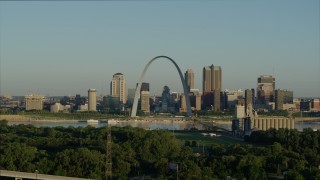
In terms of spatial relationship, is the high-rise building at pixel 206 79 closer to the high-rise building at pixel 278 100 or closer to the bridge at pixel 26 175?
the high-rise building at pixel 278 100

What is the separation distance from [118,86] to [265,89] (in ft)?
84.2

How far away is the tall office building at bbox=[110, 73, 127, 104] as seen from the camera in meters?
107

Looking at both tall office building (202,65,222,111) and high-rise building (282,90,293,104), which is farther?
tall office building (202,65,222,111)

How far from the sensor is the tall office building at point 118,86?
351 feet

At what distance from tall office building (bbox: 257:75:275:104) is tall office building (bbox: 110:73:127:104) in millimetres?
21942

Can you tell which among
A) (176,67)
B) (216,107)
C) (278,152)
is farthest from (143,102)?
(278,152)

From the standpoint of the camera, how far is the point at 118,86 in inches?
4341

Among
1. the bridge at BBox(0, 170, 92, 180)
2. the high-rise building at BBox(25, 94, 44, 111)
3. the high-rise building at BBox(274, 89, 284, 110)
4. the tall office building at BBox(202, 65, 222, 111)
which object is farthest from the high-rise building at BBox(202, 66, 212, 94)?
the bridge at BBox(0, 170, 92, 180)

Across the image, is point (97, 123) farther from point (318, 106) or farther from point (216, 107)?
point (318, 106)

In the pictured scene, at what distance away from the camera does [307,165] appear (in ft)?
79.0

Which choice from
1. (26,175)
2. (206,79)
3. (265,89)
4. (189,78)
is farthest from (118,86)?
(26,175)

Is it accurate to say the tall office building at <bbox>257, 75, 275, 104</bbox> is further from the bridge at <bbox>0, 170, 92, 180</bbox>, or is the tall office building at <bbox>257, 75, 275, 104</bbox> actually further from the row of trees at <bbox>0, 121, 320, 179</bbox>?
the bridge at <bbox>0, 170, 92, 180</bbox>

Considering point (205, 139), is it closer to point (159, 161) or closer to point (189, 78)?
point (159, 161)

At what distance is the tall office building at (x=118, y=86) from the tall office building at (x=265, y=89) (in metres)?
21.9
